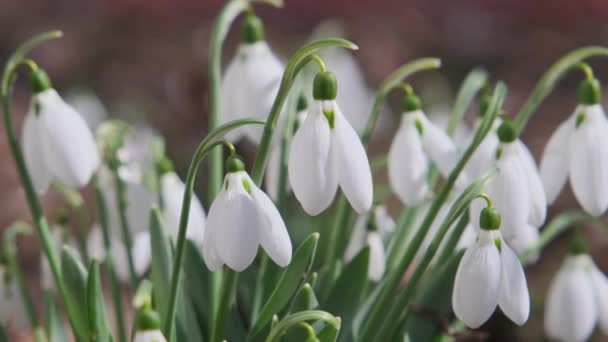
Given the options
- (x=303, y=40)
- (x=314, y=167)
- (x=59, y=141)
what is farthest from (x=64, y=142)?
(x=303, y=40)

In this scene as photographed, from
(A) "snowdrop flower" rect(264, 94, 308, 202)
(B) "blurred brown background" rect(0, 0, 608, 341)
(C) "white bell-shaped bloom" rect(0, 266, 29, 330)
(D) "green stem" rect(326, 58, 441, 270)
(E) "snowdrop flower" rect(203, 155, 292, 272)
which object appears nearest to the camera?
(E) "snowdrop flower" rect(203, 155, 292, 272)

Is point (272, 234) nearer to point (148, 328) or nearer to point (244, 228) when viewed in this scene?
point (244, 228)

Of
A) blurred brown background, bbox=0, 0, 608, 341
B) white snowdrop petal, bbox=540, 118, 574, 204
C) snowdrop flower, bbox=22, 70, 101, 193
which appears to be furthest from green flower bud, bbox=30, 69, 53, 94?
blurred brown background, bbox=0, 0, 608, 341

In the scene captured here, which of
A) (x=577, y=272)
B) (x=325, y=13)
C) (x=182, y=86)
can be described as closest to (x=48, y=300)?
(x=577, y=272)

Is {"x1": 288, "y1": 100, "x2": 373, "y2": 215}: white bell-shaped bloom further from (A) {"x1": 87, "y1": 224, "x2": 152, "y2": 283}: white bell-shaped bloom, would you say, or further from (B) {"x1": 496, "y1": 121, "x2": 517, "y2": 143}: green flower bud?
(A) {"x1": 87, "y1": 224, "x2": 152, "y2": 283}: white bell-shaped bloom

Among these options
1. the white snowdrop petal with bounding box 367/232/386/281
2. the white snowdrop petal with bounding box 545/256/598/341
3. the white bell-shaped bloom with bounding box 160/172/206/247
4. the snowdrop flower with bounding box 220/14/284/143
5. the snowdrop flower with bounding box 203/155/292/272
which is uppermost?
the snowdrop flower with bounding box 220/14/284/143

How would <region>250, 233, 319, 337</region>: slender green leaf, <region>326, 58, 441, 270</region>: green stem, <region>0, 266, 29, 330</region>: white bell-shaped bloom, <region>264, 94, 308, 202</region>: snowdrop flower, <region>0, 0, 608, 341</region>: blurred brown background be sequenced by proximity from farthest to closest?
<region>0, 0, 608, 341</region>: blurred brown background
<region>0, 266, 29, 330</region>: white bell-shaped bloom
<region>264, 94, 308, 202</region>: snowdrop flower
<region>326, 58, 441, 270</region>: green stem
<region>250, 233, 319, 337</region>: slender green leaf

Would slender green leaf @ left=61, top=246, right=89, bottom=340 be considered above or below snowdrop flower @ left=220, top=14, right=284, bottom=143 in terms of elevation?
below

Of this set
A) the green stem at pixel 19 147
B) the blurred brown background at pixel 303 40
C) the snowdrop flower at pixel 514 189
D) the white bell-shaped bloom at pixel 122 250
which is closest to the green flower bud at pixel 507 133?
the snowdrop flower at pixel 514 189
